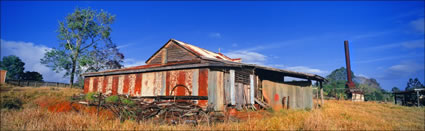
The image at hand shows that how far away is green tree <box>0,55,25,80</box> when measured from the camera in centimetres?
4428

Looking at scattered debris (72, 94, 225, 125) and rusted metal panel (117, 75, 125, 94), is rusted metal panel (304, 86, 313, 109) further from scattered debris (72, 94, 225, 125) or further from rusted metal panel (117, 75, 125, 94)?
rusted metal panel (117, 75, 125, 94)

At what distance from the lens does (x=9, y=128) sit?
27.1 ft

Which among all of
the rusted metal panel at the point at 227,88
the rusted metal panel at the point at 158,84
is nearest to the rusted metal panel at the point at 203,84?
the rusted metal panel at the point at 227,88

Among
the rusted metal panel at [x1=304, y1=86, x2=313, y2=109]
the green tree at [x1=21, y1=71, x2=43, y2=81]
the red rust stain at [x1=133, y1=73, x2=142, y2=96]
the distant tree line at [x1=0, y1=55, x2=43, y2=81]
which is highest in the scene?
the distant tree line at [x1=0, y1=55, x2=43, y2=81]

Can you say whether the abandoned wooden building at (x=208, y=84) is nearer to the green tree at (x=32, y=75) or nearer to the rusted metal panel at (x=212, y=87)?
the rusted metal panel at (x=212, y=87)

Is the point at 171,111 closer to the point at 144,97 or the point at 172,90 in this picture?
the point at 172,90

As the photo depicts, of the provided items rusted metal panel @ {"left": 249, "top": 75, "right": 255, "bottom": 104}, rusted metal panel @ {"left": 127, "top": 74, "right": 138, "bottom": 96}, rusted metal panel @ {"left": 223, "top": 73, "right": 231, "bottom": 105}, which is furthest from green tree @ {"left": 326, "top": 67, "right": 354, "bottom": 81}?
rusted metal panel @ {"left": 127, "top": 74, "right": 138, "bottom": 96}

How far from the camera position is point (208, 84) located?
11797 mm

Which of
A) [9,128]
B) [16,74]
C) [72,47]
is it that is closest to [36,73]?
[16,74]

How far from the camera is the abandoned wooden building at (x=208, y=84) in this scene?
39.3 ft

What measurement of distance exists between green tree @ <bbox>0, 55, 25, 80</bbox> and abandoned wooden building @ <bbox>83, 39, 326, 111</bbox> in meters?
38.0

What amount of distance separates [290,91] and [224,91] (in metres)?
5.97

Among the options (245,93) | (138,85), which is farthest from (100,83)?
(245,93)

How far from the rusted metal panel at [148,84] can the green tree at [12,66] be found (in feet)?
144
